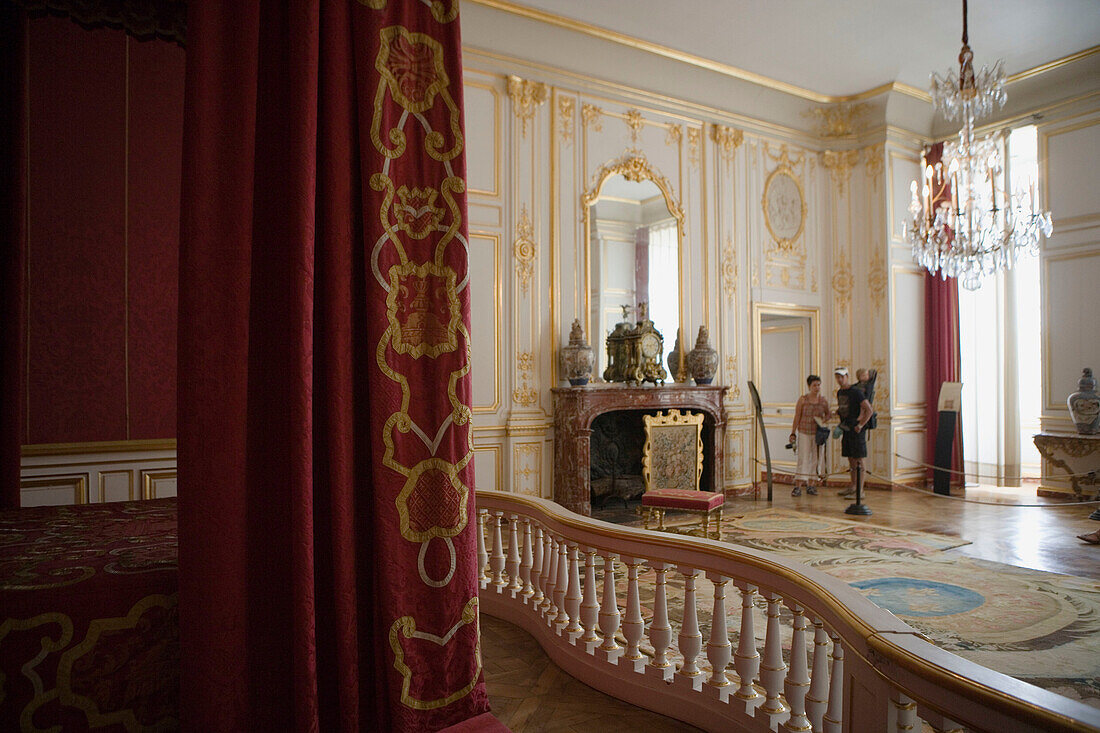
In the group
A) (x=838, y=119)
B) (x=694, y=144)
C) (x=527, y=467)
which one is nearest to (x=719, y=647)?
(x=527, y=467)

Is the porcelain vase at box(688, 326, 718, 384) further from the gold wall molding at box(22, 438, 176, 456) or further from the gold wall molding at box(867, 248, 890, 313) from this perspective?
the gold wall molding at box(22, 438, 176, 456)

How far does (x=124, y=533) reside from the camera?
2.31m

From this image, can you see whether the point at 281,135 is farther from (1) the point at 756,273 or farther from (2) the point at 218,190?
(1) the point at 756,273

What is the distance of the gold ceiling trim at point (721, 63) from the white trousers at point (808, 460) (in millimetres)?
4178

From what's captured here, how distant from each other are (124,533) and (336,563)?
1.29 m

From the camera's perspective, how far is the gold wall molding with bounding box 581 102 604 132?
6.91 meters

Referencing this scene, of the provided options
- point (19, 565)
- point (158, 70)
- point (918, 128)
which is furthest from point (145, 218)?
point (918, 128)

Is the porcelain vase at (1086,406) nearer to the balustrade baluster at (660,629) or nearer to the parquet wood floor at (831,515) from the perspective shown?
the parquet wood floor at (831,515)

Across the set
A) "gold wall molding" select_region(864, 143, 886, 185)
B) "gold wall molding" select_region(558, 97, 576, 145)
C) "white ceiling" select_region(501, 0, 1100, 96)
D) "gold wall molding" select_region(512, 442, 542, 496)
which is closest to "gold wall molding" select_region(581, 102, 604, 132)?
"gold wall molding" select_region(558, 97, 576, 145)

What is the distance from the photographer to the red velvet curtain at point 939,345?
8.47 meters

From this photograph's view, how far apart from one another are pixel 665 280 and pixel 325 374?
614 cm

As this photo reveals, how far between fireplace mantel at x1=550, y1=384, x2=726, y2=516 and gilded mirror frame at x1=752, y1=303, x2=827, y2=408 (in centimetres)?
152

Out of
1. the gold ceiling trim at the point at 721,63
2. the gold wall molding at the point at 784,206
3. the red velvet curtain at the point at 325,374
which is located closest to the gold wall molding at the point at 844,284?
the gold wall molding at the point at 784,206

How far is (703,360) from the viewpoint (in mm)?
7254
